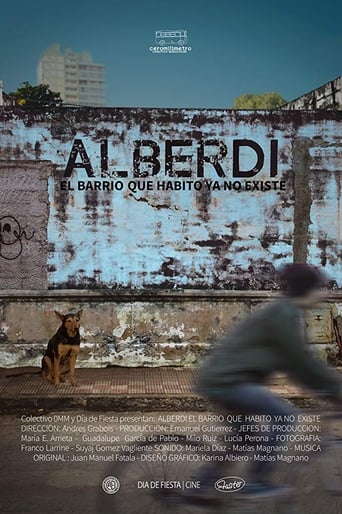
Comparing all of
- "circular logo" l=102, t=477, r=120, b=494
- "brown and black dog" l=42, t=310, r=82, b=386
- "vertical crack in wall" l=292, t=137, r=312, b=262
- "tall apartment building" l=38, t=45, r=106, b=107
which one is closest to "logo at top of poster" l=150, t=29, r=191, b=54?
"tall apartment building" l=38, t=45, r=106, b=107

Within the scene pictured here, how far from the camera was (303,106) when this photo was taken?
10.8 metres

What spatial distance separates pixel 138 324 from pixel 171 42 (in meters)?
3.70

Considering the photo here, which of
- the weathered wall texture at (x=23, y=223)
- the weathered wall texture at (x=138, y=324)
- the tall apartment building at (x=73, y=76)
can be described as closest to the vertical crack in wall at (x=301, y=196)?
the weathered wall texture at (x=138, y=324)

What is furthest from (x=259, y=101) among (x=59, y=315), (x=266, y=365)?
(x=266, y=365)

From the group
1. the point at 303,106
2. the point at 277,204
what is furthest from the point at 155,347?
the point at 303,106

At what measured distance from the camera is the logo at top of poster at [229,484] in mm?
3805

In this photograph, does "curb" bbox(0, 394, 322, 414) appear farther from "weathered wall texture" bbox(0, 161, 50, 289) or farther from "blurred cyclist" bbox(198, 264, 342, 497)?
"blurred cyclist" bbox(198, 264, 342, 497)

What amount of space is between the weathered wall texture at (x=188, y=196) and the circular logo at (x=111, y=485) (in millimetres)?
4883

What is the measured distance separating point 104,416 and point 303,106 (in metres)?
6.43

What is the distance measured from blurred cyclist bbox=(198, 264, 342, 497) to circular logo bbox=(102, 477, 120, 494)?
1.82ft

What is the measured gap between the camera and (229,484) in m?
3.82

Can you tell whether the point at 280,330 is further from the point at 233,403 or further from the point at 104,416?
the point at 104,416

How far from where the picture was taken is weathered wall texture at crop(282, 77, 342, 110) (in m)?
9.38

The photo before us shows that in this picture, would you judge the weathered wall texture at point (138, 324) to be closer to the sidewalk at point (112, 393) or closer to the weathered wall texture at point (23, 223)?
the weathered wall texture at point (23, 223)
